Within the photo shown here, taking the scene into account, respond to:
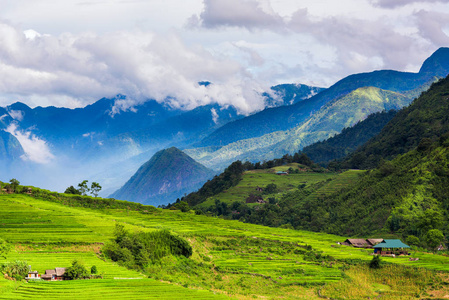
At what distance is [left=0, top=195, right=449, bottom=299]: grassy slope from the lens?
46328mm

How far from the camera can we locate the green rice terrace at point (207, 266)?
46875 millimetres

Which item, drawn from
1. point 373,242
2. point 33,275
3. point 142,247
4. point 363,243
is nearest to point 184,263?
point 142,247

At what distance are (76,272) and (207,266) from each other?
22416 millimetres

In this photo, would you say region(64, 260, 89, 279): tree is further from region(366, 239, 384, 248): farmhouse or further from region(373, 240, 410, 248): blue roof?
region(366, 239, 384, 248): farmhouse

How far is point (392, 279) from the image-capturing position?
6869 cm

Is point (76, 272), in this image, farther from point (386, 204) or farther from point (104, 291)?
point (386, 204)

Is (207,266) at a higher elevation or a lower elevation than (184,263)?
lower

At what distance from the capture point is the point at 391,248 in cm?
8556

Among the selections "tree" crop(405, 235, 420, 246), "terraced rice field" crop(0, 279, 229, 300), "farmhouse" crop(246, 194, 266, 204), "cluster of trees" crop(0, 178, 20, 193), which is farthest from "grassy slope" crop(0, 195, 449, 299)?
"farmhouse" crop(246, 194, 266, 204)

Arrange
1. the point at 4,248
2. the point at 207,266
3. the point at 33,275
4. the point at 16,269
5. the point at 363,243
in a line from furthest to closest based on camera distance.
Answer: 1. the point at 363,243
2. the point at 207,266
3. the point at 4,248
4. the point at 33,275
5. the point at 16,269

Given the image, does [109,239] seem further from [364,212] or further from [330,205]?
[330,205]

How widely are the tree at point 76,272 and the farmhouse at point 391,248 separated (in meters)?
52.7

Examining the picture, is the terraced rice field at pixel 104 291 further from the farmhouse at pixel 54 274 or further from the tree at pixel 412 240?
the tree at pixel 412 240

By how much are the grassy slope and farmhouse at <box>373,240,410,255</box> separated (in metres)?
2.35
